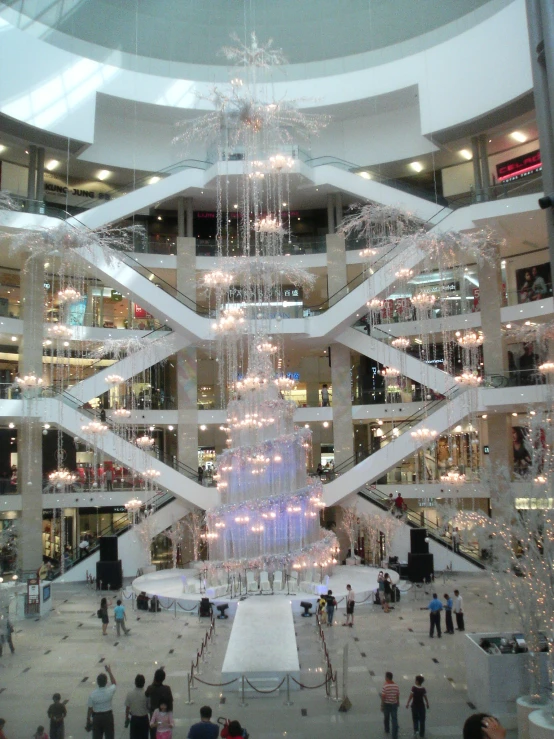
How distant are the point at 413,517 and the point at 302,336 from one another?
7.03 metres

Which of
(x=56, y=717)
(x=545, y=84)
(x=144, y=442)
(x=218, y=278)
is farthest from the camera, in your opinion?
(x=144, y=442)

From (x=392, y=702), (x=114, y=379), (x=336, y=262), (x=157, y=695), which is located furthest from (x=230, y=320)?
(x=336, y=262)

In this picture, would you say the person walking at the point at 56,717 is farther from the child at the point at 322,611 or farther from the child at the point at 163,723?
the child at the point at 322,611

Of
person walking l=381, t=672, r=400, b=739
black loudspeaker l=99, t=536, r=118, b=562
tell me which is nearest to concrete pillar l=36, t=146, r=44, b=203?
black loudspeaker l=99, t=536, r=118, b=562

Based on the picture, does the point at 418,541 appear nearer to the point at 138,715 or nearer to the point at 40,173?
the point at 138,715

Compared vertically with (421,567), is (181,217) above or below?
above

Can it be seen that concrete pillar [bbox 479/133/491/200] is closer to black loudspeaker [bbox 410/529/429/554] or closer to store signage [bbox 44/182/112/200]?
black loudspeaker [bbox 410/529/429/554]

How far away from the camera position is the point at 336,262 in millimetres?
25969

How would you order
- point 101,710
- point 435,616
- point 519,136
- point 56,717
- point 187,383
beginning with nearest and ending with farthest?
point 101,710 < point 56,717 < point 435,616 < point 519,136 < point 187,383

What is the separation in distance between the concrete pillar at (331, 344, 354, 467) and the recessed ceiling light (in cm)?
921

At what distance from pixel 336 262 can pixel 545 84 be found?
2157cm

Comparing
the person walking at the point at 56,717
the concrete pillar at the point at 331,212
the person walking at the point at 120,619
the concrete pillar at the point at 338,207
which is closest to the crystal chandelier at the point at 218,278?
the person walking at the point at 120,619

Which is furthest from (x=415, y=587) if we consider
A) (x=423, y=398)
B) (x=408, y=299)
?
(x=408, y=299)

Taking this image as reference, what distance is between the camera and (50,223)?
67.7 feet
